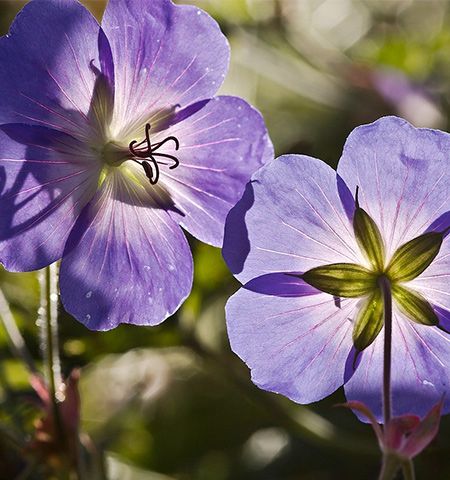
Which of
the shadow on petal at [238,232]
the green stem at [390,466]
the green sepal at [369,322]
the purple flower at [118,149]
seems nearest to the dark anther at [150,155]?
the purple flower at [118,149]

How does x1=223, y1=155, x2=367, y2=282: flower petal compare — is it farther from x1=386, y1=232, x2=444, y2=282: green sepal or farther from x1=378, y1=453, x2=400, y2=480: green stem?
x1=378, y1=453, x2=400, y2=480: green stem

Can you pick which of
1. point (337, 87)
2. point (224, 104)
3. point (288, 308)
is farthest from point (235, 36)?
point (288, 308)

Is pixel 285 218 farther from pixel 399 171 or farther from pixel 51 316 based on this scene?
pixel 51 316

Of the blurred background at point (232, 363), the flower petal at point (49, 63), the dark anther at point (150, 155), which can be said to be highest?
the flower petal at point (49, 63)

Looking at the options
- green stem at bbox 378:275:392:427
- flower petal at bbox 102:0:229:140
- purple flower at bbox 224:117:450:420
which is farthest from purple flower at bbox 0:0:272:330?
green stem at bbox 378:275:392:427

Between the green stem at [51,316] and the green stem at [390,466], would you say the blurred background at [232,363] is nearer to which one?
the green stem at [51,316]
